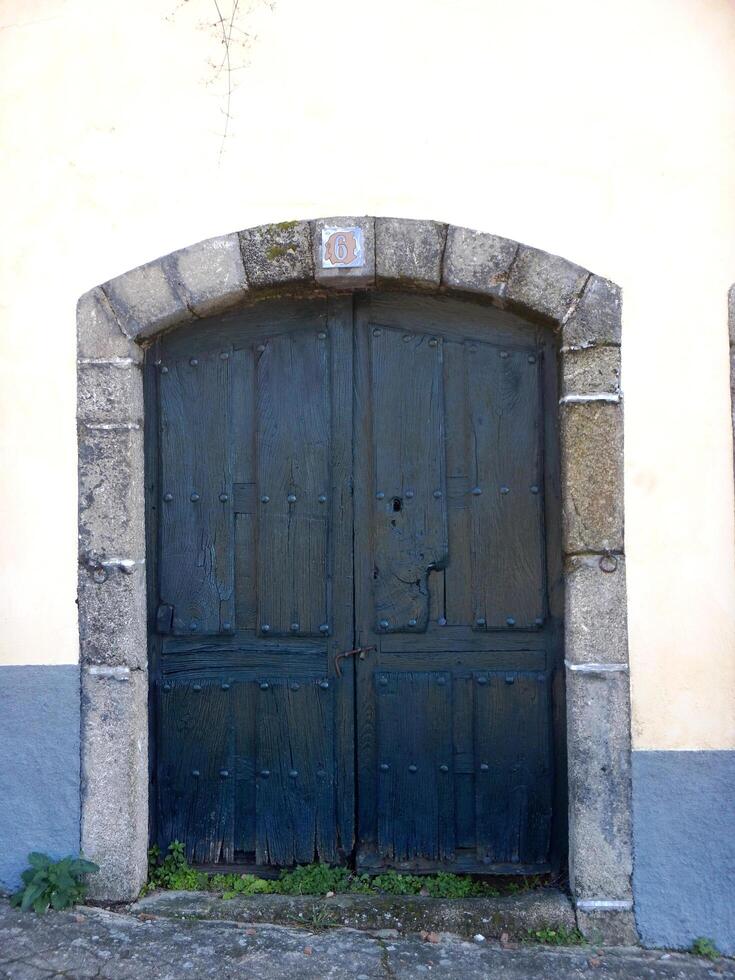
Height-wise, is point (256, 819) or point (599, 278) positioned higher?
point (599, 278)

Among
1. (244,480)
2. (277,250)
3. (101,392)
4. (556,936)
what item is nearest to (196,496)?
(244,480)

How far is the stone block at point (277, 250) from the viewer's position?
3.17 m

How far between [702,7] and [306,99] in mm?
1444

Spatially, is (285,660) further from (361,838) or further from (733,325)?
(733,325)

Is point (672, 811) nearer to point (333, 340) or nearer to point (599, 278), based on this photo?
point (599, 278)

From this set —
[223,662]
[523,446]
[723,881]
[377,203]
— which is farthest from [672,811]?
[377,203]

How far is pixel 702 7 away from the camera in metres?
3.13

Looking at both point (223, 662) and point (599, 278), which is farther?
point (223, 662)

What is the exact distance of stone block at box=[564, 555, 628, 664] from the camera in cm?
306

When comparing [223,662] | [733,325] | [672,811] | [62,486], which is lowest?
[672,811]

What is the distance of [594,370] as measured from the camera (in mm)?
3109

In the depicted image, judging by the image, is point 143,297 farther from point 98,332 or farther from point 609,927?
point 609,927

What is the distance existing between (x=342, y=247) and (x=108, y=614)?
156 cm

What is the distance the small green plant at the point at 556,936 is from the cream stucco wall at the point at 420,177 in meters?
0.69
